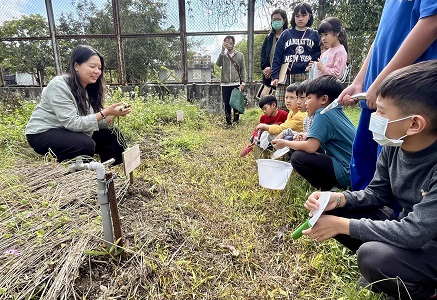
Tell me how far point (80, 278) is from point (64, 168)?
4.05 ft

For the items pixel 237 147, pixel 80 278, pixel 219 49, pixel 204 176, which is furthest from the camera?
pixel 219 49

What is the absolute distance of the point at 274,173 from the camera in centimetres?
220

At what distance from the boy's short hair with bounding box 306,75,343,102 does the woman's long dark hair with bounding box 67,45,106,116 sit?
5.93 feet

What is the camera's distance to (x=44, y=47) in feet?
21.0

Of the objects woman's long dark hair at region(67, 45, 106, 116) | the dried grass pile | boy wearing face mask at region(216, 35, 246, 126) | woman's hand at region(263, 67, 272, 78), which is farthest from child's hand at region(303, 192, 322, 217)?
boy wearing face mask at region(216, 35, 246, 126)

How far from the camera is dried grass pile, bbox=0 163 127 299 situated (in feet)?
4.00

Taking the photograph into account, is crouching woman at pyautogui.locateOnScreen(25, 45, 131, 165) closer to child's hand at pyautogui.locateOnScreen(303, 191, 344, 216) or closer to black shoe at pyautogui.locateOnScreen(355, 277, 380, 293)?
child's hand at pyautogui.locateOnScreen(303, 191, 344, 216)

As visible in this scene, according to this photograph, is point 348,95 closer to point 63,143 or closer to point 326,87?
point 326,87

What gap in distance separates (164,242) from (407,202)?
3.98 feet

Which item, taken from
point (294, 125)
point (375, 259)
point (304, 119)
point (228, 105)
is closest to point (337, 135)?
point (304, 119)

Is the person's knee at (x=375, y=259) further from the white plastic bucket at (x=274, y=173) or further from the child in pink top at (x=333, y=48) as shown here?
the child in pink top at (x=333, y=48)

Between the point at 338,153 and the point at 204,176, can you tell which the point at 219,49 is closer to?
the point at 204,176

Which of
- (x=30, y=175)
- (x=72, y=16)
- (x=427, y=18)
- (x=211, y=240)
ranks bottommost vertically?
(x=211, y=240)

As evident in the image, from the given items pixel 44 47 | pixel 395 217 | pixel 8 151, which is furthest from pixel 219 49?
pixel 395 217
